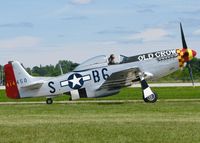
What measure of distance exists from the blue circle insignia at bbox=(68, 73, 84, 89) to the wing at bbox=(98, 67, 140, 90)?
104 centimetres

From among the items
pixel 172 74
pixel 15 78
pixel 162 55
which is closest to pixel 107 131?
pixel 162 55

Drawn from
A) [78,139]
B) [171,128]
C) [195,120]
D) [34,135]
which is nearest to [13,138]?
[34,135]

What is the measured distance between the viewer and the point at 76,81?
1050 inches

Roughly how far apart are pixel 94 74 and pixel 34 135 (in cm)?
1465

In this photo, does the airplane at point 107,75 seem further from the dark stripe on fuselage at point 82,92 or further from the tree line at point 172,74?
the tree line at point 172,74

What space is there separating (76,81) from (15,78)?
339 cm

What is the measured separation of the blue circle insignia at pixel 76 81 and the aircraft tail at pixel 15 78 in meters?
2.45

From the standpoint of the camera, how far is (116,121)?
1555 centimetres

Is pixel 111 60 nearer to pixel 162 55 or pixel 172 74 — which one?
pixel 162 55

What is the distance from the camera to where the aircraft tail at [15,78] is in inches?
1094

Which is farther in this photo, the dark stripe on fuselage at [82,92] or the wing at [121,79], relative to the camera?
the dark stripe on fuselage at [82,92]

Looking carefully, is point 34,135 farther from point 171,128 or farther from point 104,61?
point 104,61

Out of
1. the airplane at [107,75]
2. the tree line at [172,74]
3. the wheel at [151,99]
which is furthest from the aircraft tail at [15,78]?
the tree line at [172,74]

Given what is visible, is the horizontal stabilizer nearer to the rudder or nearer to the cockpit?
the rudder
